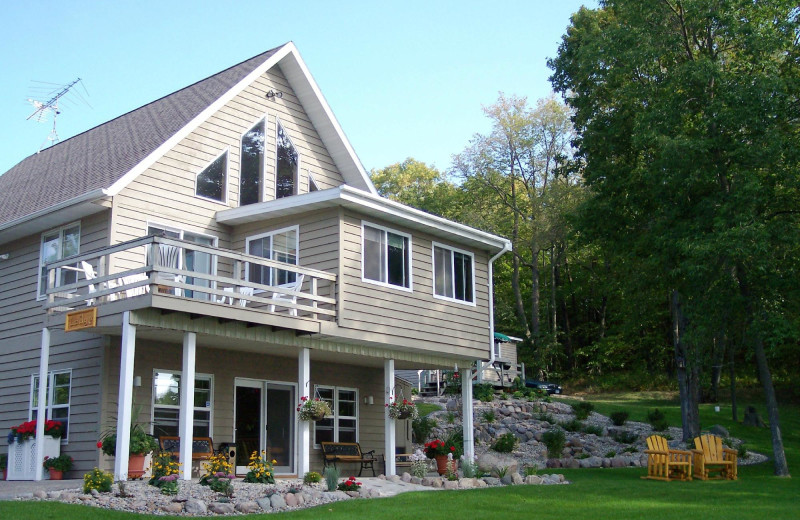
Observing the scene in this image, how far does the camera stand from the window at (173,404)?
16109 mm

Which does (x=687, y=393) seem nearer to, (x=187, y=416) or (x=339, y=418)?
(x=339, y=418)

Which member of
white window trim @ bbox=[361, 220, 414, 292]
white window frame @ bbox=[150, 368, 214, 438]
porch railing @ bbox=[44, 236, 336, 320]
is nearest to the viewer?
porch railing @ bbox=[44, 236, 336, 320]

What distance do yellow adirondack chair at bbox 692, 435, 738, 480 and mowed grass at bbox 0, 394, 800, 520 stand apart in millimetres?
516

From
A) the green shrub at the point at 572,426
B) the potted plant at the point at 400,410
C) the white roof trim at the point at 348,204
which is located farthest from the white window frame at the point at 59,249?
the green shrub at the point at 572,426

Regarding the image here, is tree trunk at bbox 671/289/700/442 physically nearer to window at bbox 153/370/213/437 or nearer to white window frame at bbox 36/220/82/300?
window at bbox 153/370/213/437

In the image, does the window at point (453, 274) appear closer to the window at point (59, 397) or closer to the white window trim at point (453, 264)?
the white window trim at point (453, 264)

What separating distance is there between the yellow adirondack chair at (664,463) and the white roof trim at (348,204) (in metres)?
6.30

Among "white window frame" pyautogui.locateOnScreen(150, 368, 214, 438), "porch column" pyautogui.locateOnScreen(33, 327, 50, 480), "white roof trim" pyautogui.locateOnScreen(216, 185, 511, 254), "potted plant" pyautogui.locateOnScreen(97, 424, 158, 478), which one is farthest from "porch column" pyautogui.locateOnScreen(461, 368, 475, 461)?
"porch column" pyautogui.locateOnScreen(33, 327, 50, 480)

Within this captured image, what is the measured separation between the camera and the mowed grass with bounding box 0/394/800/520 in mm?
10750

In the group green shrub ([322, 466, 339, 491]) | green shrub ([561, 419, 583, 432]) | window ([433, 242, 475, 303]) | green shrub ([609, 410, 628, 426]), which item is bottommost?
green shrub ([322, 466, 339, 491])

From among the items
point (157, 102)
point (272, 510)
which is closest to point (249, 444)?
point (272, 510)

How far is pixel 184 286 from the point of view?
1340 cm

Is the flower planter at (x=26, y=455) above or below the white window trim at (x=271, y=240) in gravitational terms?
below

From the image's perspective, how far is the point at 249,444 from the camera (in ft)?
58.7
